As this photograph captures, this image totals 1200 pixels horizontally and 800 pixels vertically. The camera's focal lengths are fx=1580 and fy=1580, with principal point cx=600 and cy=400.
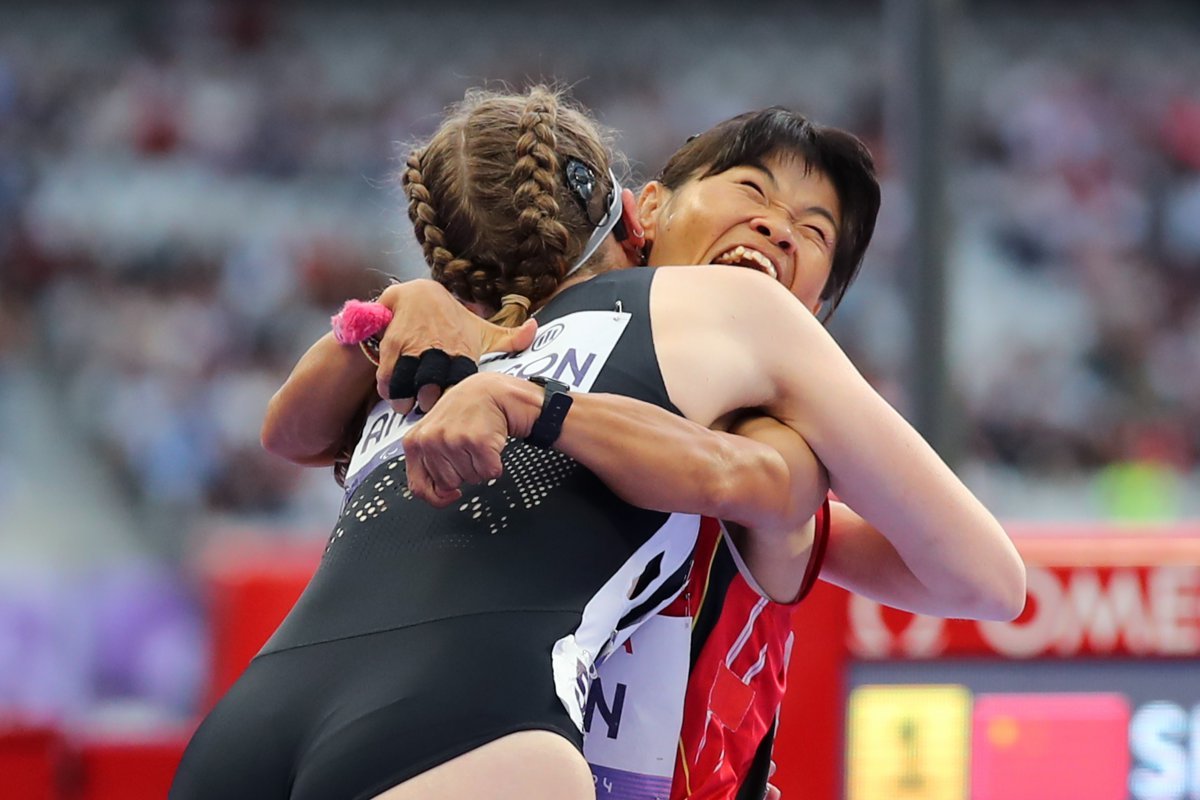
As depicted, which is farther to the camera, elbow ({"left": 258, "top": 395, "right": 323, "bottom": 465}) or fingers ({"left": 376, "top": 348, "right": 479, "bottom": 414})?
elbow ({"left": 258, "top": 395, "right": 323, "bottom": 465})

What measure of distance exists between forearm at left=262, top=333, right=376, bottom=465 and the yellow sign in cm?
180

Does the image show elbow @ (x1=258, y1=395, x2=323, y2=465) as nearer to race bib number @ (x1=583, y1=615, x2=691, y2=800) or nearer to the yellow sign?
race bib number @ (x1=583, y1=615, x2=691, y2=800)

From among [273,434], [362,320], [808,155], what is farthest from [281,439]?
[808,155]

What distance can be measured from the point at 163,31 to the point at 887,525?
11.6m

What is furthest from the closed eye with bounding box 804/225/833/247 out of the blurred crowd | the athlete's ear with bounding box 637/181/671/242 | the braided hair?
the blurred crowd

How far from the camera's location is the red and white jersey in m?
1.97

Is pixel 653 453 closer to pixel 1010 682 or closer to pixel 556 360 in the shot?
pixel 556 360

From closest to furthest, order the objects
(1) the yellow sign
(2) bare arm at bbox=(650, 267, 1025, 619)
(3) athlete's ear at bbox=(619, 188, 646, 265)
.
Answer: (2) bare arm at bbox=(650, 267, 1025, 619) → (3) athlete's ear at bbox=(619, 188, 646, 265) → (1) the yellow sign

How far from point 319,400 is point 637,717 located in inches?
23.2

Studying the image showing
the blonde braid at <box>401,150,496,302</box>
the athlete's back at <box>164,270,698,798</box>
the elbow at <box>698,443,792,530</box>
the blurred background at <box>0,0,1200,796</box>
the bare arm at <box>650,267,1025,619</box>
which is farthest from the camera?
the blurred background at <box>0,0,1200,796</box>

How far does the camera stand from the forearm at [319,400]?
206cm

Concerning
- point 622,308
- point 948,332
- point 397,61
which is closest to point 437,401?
point 622,308

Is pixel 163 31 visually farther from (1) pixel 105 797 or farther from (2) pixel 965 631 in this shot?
(2) pixel 965 631

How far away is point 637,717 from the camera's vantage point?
6.48 feet
